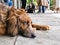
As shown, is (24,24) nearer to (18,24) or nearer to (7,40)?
(18,24)

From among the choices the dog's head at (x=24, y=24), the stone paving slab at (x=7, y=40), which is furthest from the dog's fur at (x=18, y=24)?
the stone paving slab at (x=7, y=40)

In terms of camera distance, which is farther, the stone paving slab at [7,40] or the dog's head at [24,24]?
the dog's head at [24,24]

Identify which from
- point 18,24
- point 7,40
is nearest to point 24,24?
point 18,24

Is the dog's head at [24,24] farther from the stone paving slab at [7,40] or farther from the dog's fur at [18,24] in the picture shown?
the stone paving slab at [7,40]

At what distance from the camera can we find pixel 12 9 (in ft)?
11.8

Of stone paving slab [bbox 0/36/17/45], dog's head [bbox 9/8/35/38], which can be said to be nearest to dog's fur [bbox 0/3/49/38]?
dog's head [bbox 9/8/35/38]

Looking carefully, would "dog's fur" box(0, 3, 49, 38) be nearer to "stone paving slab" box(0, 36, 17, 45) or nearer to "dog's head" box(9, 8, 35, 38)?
"dog's head" box(9, 8, 35, 38)

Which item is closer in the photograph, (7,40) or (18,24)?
(7,40)

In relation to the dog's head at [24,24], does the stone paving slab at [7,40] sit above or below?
below

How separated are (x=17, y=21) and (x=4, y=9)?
0.36 m

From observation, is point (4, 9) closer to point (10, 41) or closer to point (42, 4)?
point (10, 41)

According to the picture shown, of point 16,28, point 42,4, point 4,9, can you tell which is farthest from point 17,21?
point 42,4

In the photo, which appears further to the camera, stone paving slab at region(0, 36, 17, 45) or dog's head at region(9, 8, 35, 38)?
dog's head at region(9, 8, 35, 38)

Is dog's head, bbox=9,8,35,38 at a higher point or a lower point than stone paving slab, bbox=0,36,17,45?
higher
